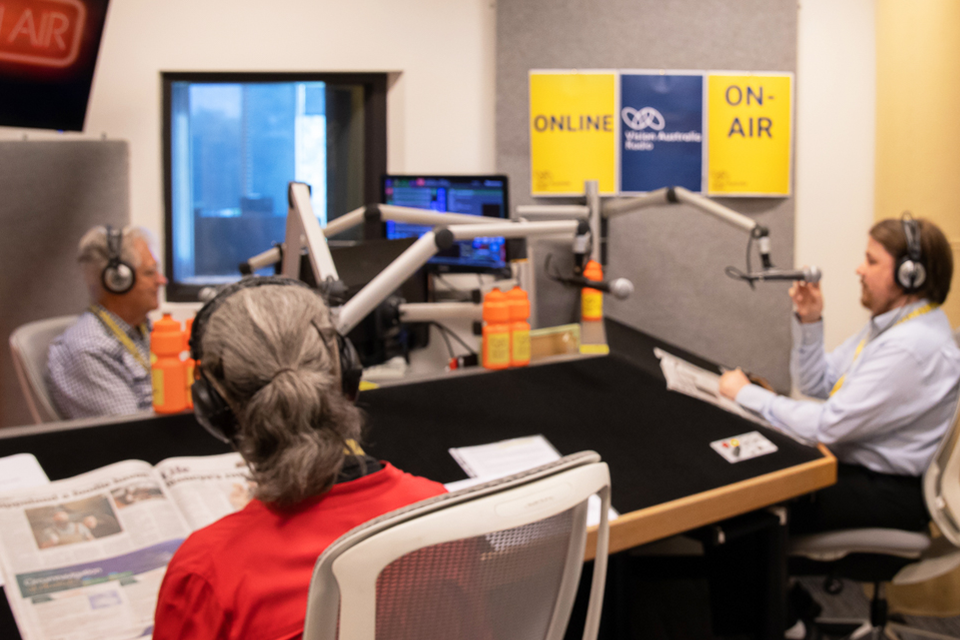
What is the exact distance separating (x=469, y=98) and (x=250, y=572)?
2549mm

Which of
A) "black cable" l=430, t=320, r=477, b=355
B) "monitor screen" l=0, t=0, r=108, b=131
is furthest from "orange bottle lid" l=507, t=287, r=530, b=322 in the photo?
"monitor screen" l=0, t=0, r=108, b=131

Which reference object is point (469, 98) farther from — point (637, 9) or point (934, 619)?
point (934, 619)

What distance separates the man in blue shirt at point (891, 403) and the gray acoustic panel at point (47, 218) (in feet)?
8.16

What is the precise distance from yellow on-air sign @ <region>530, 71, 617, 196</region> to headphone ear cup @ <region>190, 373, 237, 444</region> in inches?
89.0

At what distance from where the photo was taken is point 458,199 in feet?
8.16

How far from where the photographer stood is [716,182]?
2982mm

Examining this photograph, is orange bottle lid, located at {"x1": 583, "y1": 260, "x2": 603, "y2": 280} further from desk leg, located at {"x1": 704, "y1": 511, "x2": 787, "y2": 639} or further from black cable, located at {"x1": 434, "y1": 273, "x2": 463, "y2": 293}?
desk leg, located at {"x1": 704, "y1": 511, "x2": 787, "y2": 639}

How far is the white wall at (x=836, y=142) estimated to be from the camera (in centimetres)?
298

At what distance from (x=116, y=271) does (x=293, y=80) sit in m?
1.38

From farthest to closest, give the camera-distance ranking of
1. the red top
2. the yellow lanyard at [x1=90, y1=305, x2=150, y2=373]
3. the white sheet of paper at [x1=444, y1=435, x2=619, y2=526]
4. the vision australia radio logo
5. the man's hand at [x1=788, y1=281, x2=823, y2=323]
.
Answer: the vision australia radio logo < the man's hand at [x1=788, y1=281, x2=823, y2=323] < the yellow lanyard at [x1=90, y1=305, x2=150, y2=373] < the white sheet of paper at [x1=444, y1=435, x2=619, y2=526] < the red top

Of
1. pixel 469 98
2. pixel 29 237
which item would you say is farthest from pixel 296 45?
pixel 29 237

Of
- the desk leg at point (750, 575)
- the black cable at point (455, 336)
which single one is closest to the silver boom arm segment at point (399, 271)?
the desk leg at point (750, 575)

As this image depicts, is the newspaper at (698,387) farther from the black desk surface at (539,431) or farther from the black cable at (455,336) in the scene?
the black cable at (455,336)

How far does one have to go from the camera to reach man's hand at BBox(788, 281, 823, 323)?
6.97 ft
